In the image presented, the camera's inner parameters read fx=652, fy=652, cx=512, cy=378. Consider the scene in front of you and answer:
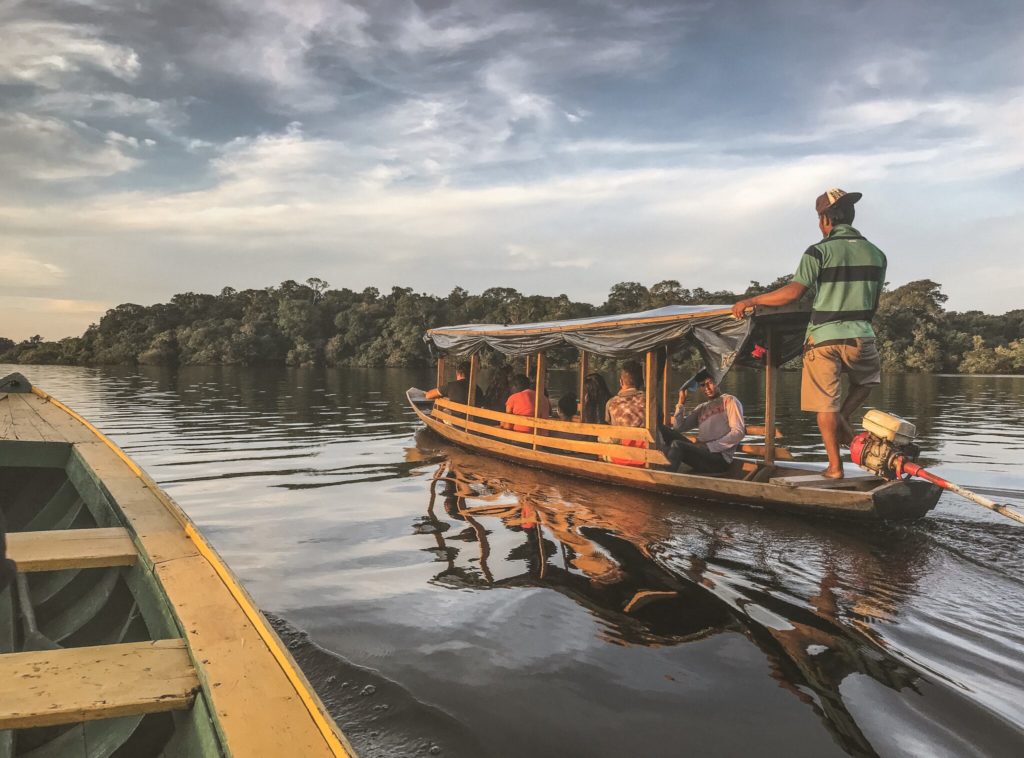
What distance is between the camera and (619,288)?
248ft

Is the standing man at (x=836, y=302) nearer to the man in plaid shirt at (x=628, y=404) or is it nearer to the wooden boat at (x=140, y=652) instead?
the man in plaid shirt at (x=628, y=404)

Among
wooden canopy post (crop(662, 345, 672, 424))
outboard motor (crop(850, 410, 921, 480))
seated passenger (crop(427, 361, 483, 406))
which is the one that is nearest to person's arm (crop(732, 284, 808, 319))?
outboard motor (crop(850, 410, 921, 480))

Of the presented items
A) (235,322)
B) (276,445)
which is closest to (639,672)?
(276,445)

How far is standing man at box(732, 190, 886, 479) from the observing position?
7.07 m

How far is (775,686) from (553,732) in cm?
136

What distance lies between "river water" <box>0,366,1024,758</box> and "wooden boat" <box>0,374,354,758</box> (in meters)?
1.10

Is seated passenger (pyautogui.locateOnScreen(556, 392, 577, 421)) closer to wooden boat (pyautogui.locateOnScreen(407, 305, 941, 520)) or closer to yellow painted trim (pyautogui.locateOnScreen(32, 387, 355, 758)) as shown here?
wooden boat (pyautogui.locateOnScreen(407, 305, 941, 520))

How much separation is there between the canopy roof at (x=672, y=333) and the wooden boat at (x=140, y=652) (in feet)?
20.9

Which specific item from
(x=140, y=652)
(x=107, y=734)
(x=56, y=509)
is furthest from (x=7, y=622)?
(x=56, y=509)

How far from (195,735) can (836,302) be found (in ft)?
23.1

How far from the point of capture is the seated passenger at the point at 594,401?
1114cm

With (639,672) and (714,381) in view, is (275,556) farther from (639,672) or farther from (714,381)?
(714,381)

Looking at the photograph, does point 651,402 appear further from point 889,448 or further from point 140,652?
point 140,652

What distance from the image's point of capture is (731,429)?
8.83 metres
